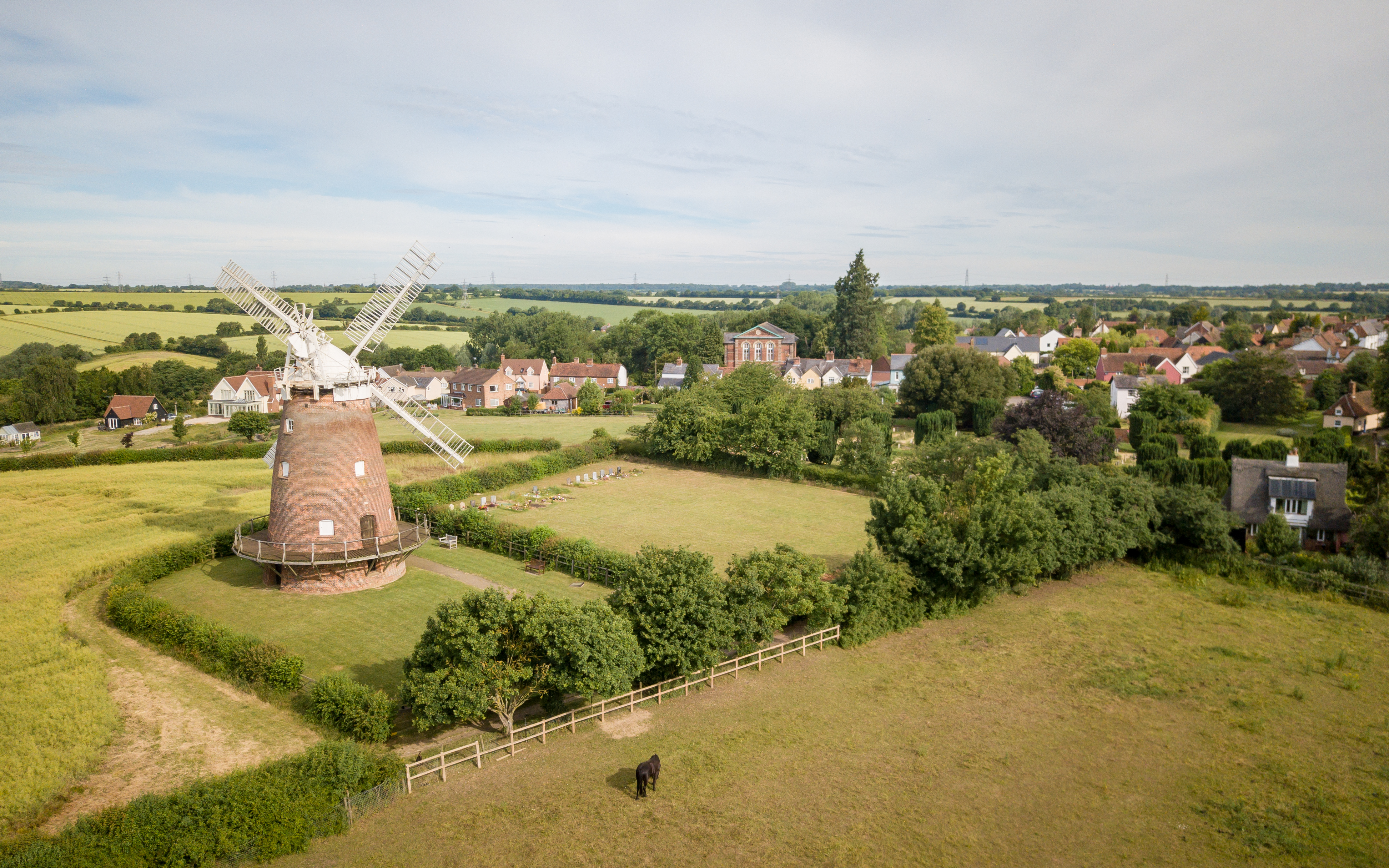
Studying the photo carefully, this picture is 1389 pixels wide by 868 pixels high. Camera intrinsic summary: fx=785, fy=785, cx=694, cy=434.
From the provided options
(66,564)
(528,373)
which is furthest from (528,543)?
(528,373)

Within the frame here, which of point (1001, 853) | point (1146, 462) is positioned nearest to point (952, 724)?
point (1001, 853)

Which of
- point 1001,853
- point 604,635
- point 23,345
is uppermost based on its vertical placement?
point 23,345

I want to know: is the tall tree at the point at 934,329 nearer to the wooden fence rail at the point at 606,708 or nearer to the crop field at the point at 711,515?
→ the crop field at the point at 711,515

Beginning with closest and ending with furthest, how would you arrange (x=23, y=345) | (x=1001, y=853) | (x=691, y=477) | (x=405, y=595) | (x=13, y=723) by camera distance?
(x=1001, y=853), (x=13, y=723), (x=405, y=595), (x=691, y=477), (x=23, y=345)

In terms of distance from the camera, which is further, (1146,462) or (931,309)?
(931,309)

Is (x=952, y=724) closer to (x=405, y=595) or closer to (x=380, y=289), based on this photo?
(x=405, y=595)

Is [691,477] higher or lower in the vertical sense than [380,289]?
lower

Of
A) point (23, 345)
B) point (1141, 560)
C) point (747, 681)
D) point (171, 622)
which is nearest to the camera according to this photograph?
point (747, 681)
